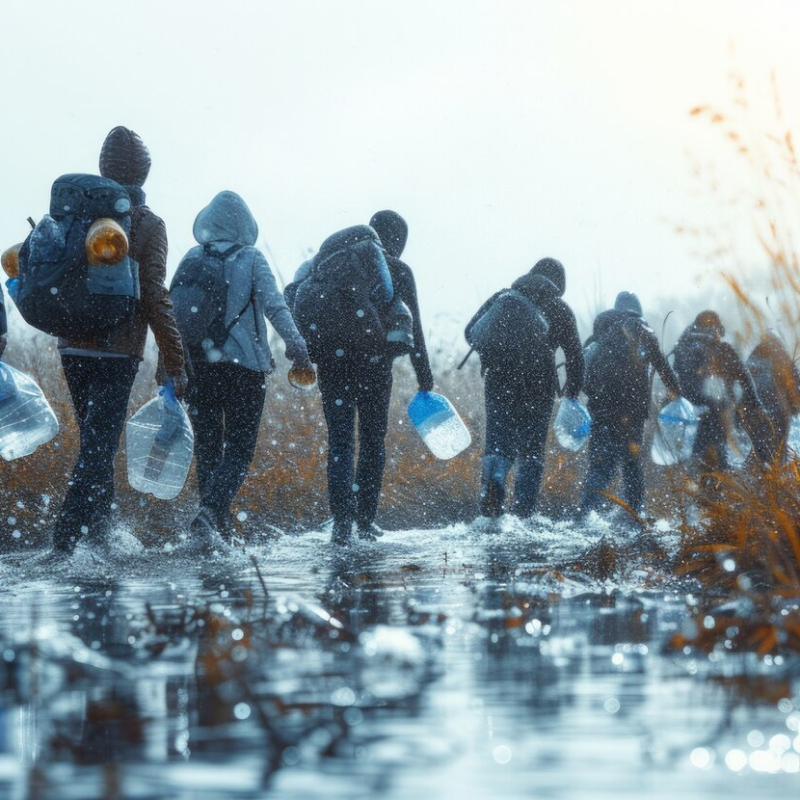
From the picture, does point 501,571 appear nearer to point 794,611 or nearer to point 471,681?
point 794,611

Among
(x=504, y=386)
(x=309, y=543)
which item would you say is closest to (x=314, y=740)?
(x=309, y=543)

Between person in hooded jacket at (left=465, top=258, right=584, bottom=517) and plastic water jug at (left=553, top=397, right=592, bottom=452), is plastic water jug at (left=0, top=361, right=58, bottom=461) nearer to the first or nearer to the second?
person in hooded jacket at (left=465, top=258, right=584, bottom=517)

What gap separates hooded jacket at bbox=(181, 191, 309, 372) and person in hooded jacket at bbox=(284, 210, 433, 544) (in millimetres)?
541

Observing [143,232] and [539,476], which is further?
[539,476]

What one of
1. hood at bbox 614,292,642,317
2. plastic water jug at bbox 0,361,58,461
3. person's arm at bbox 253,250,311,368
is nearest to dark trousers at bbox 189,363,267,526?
person's arm at bbox 253,250,311,368

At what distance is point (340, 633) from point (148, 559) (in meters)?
2.83

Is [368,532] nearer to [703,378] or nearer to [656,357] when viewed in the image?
[656,357]

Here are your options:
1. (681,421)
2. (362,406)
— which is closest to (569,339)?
(681,421)

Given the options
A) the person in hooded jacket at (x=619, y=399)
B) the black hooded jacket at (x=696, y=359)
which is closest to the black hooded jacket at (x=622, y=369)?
the person in hooded jacket at (x=619, y=399)

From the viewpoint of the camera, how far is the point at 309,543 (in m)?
7.50

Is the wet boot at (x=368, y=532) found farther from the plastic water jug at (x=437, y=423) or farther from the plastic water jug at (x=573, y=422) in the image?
the plastic water jug at (x=573, y=422)

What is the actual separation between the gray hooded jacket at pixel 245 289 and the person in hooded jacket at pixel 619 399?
3448 mm

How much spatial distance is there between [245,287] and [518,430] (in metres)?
2.90

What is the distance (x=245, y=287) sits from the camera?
7.00 m
